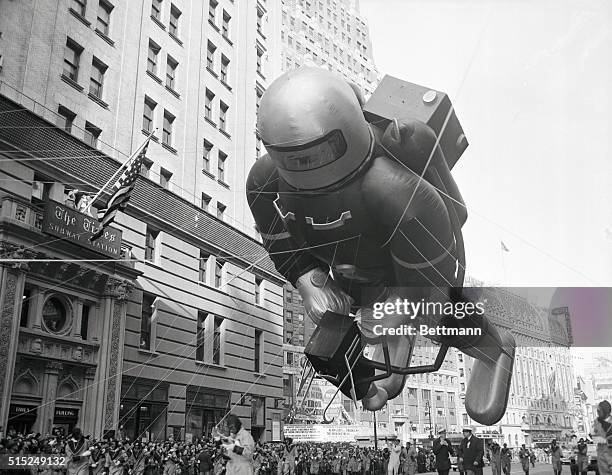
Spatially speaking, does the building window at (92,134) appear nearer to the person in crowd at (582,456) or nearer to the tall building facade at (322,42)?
the tall building facade at (322,42)

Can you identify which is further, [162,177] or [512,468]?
[162,177]

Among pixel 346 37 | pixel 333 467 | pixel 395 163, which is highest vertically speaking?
pixel 346 37

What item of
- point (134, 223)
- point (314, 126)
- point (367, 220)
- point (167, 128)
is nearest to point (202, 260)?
point (134, 223)

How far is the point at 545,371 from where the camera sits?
8.99 m

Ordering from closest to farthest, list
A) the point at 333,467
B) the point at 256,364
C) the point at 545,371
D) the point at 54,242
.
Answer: the point at 545,371
the point at 54,242
the point at 256,364
the point at 333,467

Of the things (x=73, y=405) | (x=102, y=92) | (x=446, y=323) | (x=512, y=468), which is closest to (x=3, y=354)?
(x=73, y=405)

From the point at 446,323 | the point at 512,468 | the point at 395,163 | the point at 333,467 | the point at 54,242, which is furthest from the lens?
the point at 333,467

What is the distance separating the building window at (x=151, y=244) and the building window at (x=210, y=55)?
356 centimetres

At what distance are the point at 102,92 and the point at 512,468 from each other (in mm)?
10012

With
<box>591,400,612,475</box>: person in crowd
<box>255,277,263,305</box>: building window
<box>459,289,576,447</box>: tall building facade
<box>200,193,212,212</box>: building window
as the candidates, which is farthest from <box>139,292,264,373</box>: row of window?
<box>591,400,612,475</box>: person in crowd

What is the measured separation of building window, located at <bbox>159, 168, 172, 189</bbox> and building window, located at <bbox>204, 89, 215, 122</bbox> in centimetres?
138

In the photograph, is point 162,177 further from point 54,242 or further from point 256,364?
→ point 256,364

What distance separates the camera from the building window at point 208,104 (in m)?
13.1

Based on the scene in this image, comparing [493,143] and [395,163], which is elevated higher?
[493,143]
